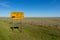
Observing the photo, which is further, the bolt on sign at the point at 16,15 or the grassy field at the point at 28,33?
the bolt on sign at the point at 16,15

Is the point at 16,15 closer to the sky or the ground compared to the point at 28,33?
closer to the sky

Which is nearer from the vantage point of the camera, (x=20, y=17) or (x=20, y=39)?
(x=20, y=39)

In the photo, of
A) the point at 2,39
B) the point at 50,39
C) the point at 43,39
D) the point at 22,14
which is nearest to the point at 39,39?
the point at 43,39

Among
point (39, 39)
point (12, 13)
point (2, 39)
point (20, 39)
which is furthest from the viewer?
point (12, 13)

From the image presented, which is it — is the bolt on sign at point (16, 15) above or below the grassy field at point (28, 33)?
above

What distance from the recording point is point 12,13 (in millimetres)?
19984

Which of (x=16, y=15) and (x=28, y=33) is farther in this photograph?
(x=16, y=15)

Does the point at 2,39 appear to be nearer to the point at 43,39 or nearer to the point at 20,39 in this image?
the point at 20,39

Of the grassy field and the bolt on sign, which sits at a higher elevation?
the bolt on sign

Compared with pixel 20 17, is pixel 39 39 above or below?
below

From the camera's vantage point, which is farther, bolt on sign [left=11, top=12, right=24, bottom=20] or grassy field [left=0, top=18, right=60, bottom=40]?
bolt on sign [left=11, top=12, right=24, bottom=20]

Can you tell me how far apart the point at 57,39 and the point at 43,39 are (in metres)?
1.86

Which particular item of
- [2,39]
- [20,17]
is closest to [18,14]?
[20,17]

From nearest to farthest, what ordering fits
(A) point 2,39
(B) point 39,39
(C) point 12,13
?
(A) point 2,39
(B) point 39,39
(C) point 12,13
